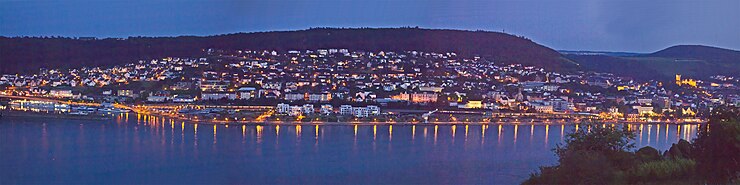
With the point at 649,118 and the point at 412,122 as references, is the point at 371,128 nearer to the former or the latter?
the point at 412,122

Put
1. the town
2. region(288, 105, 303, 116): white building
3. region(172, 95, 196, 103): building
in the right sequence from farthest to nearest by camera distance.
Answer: region(172, 95, 196, 103): building → the town → region(288, 105, 303, 116): white building

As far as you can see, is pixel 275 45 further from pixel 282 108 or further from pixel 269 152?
pixel 269 152

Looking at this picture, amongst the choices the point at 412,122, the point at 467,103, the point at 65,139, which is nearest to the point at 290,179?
the point at 65,139

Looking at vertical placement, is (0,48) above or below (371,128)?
above

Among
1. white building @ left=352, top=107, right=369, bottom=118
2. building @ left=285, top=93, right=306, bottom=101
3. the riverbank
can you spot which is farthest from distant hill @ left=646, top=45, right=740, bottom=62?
the riverbank

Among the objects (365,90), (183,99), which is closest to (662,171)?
(365,90)

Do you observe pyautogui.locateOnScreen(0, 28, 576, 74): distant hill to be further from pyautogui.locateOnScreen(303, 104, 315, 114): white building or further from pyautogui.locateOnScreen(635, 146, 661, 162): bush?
pyautogui.locateOnScreen(635, 146, 661, 162): bush

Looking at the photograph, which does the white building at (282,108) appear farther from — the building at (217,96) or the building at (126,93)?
the building at (126,93)
